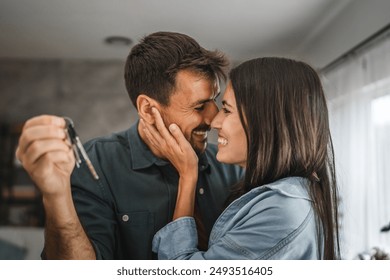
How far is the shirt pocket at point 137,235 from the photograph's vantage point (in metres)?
0.83

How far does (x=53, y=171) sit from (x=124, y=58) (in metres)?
0.25

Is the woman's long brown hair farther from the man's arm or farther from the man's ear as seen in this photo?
the man's arm

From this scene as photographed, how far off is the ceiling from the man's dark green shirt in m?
0.18

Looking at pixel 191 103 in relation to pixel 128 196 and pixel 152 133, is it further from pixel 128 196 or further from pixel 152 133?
pixel 128 196

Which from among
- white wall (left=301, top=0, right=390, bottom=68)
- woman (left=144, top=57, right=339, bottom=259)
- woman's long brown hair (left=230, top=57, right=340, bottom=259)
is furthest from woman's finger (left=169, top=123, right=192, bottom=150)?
white wall (left=301, top=0, right=390, bottom=68)

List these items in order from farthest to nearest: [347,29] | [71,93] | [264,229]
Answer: [347,29] → [71,93] → [264,229]

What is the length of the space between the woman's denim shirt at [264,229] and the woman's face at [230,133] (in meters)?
0.09

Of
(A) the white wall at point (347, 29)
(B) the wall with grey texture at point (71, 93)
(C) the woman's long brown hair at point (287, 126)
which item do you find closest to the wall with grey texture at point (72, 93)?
→ (B) the wall with grey texture at point (71, 93)

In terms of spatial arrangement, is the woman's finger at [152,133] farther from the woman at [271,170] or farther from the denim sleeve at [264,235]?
the denim sleeve at [264,235]

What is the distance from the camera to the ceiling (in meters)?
0.83

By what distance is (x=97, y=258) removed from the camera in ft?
2.64

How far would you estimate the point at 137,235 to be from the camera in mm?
834

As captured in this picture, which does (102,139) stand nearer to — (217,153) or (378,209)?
(217,153)

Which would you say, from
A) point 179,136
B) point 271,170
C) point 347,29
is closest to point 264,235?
point 271,170
